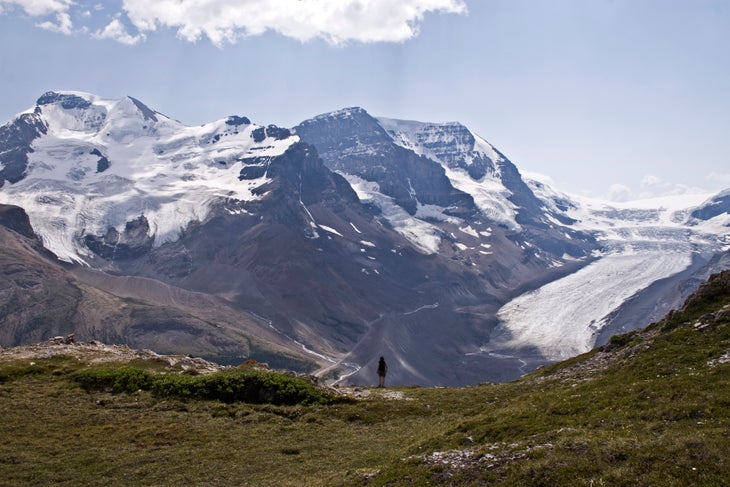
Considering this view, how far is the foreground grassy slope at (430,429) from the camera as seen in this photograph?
23438mm

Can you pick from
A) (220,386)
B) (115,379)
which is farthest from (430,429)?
(115,379)

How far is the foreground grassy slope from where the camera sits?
23438 mm

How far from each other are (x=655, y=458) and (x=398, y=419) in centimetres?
2205

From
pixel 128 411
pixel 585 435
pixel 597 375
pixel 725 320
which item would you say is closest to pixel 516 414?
pixel 585 435

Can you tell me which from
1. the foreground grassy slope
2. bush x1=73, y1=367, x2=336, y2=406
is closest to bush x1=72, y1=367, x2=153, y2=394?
bush x1=73, y1=367, x2=336, y2=406

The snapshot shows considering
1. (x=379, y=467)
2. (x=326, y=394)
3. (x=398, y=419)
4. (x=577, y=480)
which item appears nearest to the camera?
(x=577, y=480)

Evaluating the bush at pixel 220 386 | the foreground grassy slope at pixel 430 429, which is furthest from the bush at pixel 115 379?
the foreground grassy slope at pixel 430 429

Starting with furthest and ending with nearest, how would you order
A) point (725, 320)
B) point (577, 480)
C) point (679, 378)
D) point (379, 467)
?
point (725, 320) → point (679, 378) → point (379, 467) → point (577, 480)

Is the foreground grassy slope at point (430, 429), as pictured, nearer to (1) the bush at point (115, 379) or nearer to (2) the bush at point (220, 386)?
(1) the bush at point (115, 379)

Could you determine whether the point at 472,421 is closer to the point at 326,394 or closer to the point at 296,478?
the point at 296,478

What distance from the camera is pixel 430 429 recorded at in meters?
36.8

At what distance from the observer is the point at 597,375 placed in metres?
39.7

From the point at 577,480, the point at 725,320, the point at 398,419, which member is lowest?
the point at 398,419

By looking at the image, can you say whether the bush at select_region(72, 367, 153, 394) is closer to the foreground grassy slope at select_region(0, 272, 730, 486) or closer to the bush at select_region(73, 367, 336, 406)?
the bush at select_region(73, 367, 336, 406)
